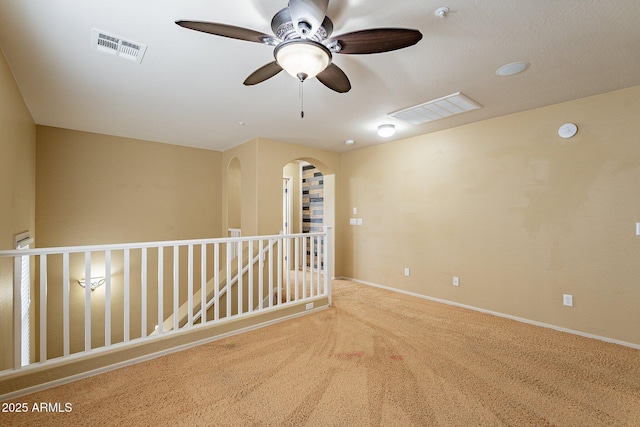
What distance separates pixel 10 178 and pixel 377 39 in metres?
3.23

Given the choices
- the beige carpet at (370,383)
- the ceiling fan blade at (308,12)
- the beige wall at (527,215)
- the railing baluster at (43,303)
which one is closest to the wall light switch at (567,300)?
the beige wall at (527,215)

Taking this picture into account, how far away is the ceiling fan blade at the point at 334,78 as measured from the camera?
194cm

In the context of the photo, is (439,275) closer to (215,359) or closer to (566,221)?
(566,221)

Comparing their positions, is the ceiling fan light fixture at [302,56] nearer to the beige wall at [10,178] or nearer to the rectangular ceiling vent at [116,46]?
the rectangular ceiling vent at [116,46]

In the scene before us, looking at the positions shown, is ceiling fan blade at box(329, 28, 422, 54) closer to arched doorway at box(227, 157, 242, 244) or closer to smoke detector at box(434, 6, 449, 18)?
smoke detector at box(434, 6, 449, 18)

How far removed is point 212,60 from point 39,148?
3443mm

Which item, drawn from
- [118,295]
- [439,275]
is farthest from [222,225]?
[439,275]

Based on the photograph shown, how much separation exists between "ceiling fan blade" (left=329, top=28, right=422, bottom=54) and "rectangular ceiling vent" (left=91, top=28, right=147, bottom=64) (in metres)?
1.49

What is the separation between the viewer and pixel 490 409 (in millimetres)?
1839

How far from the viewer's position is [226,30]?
155cm

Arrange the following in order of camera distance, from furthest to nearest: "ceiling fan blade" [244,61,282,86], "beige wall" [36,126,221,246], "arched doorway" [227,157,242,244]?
"arched doorway" [227,157,242,244] < "beige wall" [36,126,221,246] < "ceiling fan blade" [244,61,282,86]

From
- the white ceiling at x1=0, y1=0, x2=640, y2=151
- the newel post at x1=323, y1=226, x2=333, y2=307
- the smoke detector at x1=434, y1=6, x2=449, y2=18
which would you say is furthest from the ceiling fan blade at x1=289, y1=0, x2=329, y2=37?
the newel post at x1=323, y1=226, x2=333, y2=307

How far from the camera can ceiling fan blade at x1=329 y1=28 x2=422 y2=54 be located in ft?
5.07

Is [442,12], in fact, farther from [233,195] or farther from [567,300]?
[233,195]
